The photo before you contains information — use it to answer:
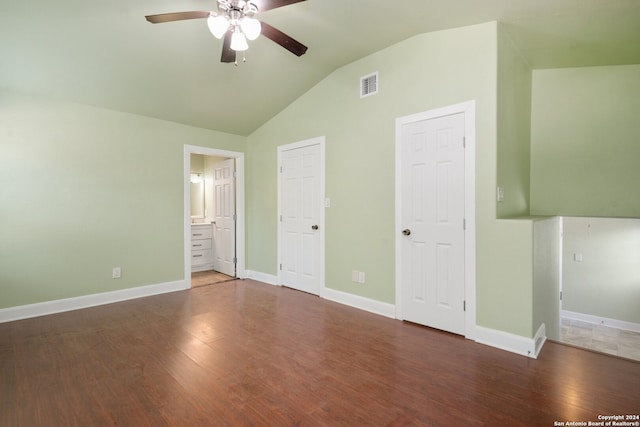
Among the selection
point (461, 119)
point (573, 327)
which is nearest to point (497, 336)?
point (461, 119)

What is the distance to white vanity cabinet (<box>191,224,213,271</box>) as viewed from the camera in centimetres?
557

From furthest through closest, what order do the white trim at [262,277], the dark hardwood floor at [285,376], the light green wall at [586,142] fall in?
1. the white trim at [262,277]
2. the light green wall at [586,142]
3. the dark hardwood floor at [285,376]

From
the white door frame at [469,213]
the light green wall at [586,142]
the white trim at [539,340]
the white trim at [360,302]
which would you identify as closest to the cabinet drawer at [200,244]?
the white trim at [360,302]

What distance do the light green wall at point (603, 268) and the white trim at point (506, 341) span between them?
3.72 metres

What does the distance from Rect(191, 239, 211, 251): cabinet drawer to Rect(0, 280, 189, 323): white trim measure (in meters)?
1.29

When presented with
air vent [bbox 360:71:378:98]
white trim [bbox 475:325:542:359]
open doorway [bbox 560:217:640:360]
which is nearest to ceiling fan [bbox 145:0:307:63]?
air vent [bbox 360:71:378:98]

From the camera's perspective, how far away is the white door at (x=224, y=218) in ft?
16.9

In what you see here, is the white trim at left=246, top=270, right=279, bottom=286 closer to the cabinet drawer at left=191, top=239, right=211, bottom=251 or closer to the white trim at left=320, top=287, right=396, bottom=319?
the white trim at left=320, top=287, right=396, bottom=319

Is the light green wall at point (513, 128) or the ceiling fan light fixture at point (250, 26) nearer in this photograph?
the ceiling fan light fixture at point (250, 26)

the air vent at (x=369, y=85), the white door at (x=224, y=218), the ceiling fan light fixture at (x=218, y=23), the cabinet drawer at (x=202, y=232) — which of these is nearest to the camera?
the ceiling fan light fixture at (x=218, y=23)

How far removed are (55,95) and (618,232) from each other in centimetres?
820

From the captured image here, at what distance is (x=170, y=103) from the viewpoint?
3.83 meters

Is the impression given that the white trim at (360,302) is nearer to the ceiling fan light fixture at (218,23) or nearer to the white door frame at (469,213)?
the white door frame at (469,213)

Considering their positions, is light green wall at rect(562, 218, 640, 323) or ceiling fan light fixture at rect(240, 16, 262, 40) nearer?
ceiling fan light fixture at rect(240, 16, 262, 40)
